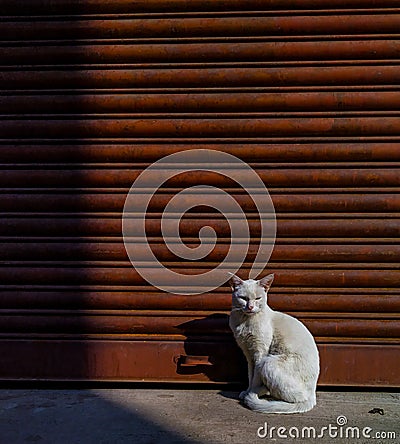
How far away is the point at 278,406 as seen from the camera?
140 inches

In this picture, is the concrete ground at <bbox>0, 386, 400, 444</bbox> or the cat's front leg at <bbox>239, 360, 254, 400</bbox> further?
the cat's front leg at <bbox>239, 360, 254, 400</bbox>

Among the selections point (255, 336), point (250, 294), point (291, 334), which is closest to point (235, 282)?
point (250, 294)

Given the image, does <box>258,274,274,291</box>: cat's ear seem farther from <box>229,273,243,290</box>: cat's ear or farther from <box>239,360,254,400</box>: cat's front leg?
<box>239,360,254,400</box>: cat's front leg

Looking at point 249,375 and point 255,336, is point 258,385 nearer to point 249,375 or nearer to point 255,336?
point 249,375

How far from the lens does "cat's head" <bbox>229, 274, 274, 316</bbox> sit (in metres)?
3.74

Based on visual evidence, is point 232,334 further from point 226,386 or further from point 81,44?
point 81,44

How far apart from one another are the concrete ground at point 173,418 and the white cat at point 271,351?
0.10m

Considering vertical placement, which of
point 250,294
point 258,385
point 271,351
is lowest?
point 258,385

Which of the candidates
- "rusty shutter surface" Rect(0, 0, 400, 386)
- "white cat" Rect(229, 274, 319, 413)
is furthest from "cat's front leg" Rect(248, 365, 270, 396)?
"rusty shutter surface" Rect(0, 0, 400, 386)

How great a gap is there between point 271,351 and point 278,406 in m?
0.35

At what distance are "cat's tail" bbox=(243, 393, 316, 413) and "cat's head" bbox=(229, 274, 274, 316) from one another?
0.54 metres

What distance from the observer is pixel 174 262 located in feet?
13.6

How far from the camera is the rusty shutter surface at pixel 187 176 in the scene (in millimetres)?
4059

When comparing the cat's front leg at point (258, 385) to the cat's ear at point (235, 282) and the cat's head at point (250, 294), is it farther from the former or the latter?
the cat's ear at point (235, 282)
